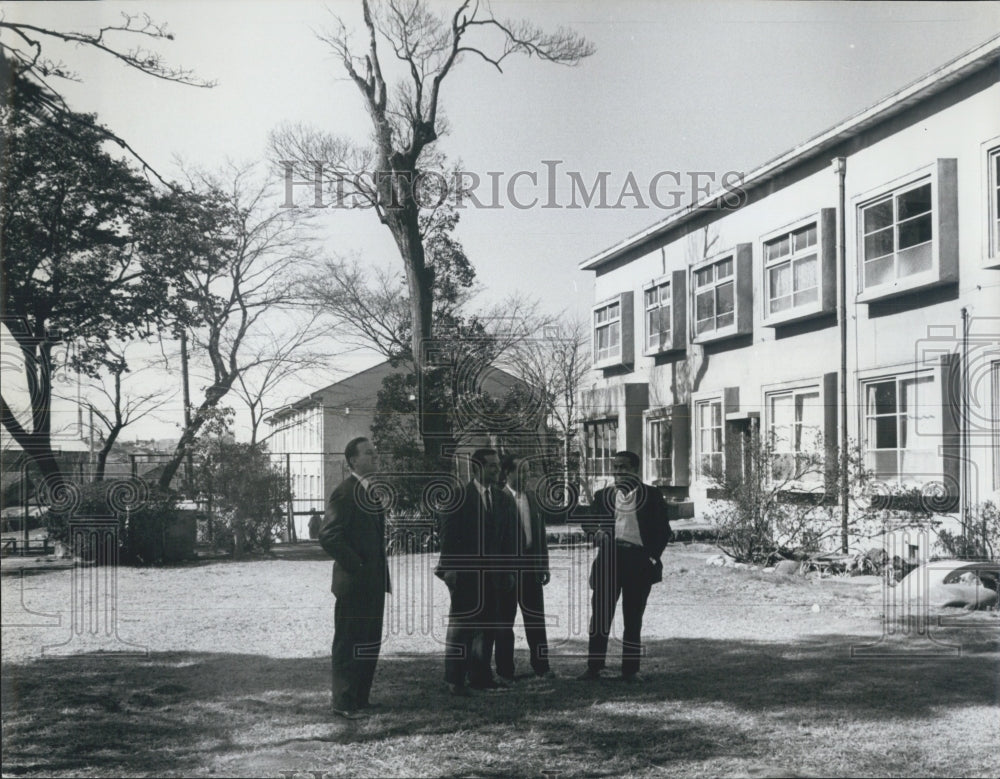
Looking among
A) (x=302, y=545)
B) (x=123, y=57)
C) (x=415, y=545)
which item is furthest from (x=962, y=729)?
(x=123, y=57)

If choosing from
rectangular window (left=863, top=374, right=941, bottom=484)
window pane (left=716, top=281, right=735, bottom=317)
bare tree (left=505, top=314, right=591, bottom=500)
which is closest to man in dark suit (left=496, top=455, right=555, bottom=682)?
bare tree (left=505, top=314, right=591, bottom=500)

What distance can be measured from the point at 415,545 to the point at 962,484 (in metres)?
3.26

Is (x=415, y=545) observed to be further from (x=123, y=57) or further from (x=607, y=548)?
(x=123, y=57)

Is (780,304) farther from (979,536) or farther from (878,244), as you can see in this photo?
(979,536)

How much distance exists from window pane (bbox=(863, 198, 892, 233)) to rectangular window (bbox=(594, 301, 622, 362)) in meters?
1.55

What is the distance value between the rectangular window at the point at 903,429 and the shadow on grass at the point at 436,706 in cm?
110

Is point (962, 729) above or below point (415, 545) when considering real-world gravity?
below

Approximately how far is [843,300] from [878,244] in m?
0.37

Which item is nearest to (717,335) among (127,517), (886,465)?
(886,465)

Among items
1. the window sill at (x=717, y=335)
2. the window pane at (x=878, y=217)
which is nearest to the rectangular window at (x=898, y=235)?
the window pane at (x=878, y=217)

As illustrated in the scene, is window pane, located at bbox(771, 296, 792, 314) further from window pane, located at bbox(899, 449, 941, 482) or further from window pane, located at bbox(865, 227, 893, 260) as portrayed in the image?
window pane, located at bbox(899, 449, 941, 482)

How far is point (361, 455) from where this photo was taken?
479 centimetres

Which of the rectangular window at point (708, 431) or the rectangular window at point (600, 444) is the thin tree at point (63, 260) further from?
the rectangular window at point (708, 431)

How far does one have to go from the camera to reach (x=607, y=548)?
17.2 feet
